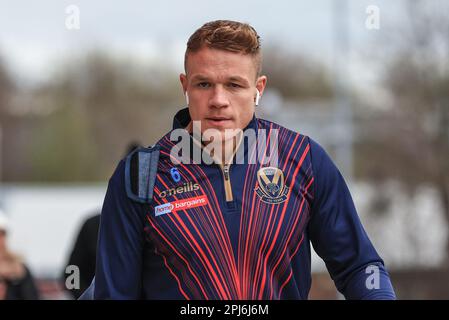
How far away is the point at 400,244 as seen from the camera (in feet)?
49.8

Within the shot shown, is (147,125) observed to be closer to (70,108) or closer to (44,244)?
(70,108)

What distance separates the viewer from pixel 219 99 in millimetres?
3295

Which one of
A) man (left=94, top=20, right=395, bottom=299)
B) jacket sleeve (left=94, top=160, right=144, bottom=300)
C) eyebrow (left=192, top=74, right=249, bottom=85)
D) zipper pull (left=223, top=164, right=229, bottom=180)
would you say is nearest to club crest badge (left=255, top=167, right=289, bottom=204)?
man (left=94, top=20, right=395, bottom=299)

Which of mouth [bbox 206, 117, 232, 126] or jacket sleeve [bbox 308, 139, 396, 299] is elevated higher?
mouth [bbox 206, 117, 232, 126]

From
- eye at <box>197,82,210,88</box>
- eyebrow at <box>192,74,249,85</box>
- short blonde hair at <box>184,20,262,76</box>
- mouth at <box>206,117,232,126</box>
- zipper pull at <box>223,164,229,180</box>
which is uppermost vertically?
short blonde hair at <box>184,20,262,76</box>

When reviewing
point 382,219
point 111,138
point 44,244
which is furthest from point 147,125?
point 382,219

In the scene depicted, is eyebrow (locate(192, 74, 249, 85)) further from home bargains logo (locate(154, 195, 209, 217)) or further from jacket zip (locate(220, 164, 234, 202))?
home bargains logo (locate(154, 195, 209, 217))

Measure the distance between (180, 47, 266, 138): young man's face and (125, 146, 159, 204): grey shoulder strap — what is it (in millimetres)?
227

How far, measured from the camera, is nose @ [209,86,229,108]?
3.30 m

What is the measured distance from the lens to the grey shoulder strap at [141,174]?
10.9 ft

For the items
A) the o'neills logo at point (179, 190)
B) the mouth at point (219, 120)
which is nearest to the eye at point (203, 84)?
the mouth at point (219, 120)

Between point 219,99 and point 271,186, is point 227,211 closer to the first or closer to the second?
point 271,186
